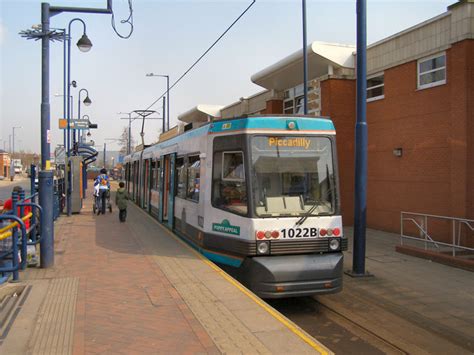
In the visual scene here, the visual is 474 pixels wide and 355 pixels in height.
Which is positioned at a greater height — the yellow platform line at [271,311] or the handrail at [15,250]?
the handrail at [15,250]

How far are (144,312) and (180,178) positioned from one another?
580 centimetres

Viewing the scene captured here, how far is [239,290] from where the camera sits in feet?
20.8

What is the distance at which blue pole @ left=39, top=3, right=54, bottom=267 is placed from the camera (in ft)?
25.9

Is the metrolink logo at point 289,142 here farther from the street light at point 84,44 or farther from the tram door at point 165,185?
the street light at point 84,44

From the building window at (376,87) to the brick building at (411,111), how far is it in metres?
0.04

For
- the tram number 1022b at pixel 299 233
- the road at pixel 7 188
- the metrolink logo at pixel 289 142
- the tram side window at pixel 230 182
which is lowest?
the road at pixel 7 188

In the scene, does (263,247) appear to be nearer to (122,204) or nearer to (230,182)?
(230,182)

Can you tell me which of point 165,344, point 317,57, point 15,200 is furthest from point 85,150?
point 165,344

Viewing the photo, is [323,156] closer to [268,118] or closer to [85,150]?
[268,118]

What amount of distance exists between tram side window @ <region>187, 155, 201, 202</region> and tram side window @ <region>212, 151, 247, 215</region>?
3.15ft

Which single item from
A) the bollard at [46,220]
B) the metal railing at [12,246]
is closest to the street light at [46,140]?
the bollard at [46,220]

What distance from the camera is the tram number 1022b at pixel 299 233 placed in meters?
6.94

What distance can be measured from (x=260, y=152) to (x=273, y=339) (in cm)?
328

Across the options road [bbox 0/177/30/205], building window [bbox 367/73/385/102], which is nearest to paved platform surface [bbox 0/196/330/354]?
building window [bbox 367/73/385/102]
